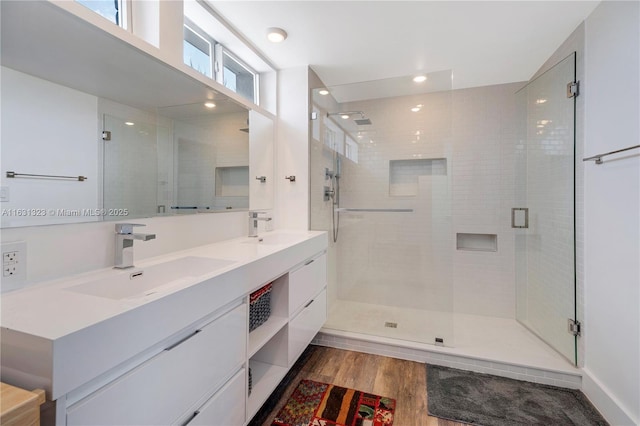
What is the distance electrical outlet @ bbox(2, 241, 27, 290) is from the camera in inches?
35.2

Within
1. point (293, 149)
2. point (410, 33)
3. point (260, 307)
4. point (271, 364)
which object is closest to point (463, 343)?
point (271, 364)

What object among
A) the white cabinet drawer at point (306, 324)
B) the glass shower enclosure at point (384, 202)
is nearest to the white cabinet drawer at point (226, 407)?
the white cabinet drawer at point (306, 324)

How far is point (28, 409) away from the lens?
56cm

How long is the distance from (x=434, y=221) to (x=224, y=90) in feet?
6.92

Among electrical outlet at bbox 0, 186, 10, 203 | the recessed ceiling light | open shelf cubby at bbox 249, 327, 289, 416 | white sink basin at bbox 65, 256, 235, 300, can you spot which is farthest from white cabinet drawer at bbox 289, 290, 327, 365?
the recessed ceiling light

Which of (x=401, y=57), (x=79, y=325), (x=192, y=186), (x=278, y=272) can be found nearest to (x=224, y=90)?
(x=192, y=186)

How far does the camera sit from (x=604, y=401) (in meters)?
1.60

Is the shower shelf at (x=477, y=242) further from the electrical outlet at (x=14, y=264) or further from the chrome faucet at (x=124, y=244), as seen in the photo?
the electrical outlet at (x=14, y=264)

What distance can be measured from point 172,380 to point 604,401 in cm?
227

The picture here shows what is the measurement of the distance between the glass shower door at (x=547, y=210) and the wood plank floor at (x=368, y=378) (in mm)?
1124

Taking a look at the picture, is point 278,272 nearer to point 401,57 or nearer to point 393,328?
point 393,328

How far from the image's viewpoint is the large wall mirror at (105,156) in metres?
0.93

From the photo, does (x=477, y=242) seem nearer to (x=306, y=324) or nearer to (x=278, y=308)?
(x=306, y=324)

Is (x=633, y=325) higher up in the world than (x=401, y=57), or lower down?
lower down
